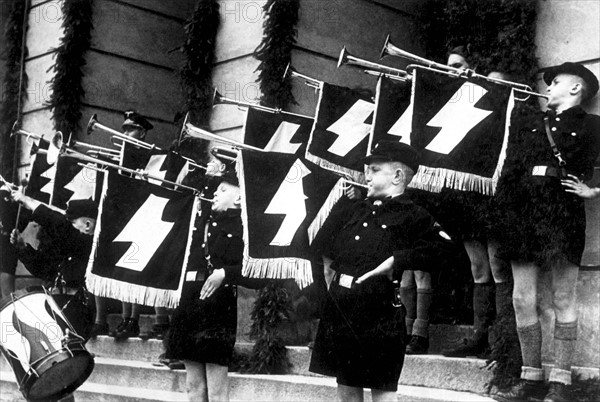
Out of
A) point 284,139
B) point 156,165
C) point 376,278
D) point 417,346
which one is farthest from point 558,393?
A: point 156,165

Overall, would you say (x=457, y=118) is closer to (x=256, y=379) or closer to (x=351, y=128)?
(x=351, y=128)

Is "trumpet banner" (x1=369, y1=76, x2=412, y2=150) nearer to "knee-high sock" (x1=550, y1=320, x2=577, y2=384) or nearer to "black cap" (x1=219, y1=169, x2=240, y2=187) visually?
"black cap" (x1=219, y1=169, x2=240, y2=187)

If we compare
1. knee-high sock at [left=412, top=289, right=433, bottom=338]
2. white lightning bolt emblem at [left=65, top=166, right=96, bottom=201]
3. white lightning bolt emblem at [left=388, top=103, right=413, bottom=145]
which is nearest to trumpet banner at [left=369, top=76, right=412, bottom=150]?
white lightning bolt emblem at [left=388, top=103, right=413, bottom=145]

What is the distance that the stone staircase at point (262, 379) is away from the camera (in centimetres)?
650

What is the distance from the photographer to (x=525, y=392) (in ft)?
19.9

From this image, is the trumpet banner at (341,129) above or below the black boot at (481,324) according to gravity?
above

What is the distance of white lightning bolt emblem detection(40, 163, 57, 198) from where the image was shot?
10.2 m

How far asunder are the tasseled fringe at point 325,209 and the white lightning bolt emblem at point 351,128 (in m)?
1.47

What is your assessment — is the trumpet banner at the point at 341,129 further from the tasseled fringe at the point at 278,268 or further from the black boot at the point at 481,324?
the tasseled fringe at the point at 278,268

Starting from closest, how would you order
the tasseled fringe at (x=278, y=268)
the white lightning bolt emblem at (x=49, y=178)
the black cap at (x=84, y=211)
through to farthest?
1. the tasseled fringe at (x=278, y=268)
2. the black cap at (x=84, y=211)
3. the white lightning bolt emblem at (x=49, y=178)

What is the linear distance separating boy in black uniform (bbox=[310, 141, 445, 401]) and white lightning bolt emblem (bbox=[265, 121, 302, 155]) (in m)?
3.10

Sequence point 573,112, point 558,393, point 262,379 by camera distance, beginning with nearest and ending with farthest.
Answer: point 558,393 < point 573,112 < point 262,379

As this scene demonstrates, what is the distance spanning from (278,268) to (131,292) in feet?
4.49

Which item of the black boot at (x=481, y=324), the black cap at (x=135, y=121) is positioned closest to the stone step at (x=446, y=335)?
the black boot at (x=481, y=324)
